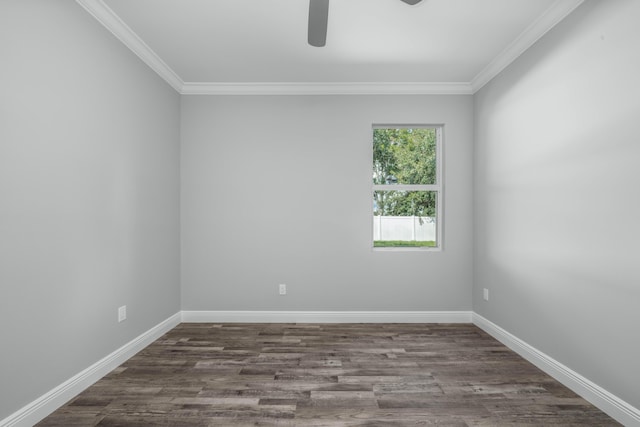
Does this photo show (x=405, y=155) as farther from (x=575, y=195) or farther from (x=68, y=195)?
(x=68, y=195)

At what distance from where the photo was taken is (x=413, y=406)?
2221 mm

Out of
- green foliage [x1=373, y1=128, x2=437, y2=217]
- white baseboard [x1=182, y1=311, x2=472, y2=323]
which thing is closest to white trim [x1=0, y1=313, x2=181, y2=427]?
white baseboard [x1=182, y1=311, x2=472, y2=323]

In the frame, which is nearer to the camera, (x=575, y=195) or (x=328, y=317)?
(x=575, y=195)

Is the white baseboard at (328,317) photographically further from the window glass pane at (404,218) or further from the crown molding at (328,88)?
the crown molding at (328,88)

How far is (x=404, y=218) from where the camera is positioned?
13.6 ft

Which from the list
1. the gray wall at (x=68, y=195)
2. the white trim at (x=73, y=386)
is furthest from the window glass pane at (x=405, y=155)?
the white trim at (x=73, y=386)

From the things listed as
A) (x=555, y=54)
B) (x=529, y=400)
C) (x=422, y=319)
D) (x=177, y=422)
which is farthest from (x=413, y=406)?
(x=555, y=54)

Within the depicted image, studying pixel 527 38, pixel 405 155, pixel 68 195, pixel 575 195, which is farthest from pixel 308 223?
pixel 527 38

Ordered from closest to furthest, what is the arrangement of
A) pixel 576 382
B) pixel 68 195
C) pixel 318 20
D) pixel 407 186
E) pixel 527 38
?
pixel 318 20 → pixel 68 195 → pixel 576 382 → pixel 527 38 → pixel 407 186

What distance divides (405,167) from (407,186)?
0.73 ft

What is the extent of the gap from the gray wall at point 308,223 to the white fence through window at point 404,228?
0.57ft

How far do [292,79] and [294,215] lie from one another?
4.67 ft

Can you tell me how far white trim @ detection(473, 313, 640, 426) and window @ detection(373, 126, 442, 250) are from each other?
49.5 inches

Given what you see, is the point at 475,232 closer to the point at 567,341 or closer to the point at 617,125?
the point at 567,341
